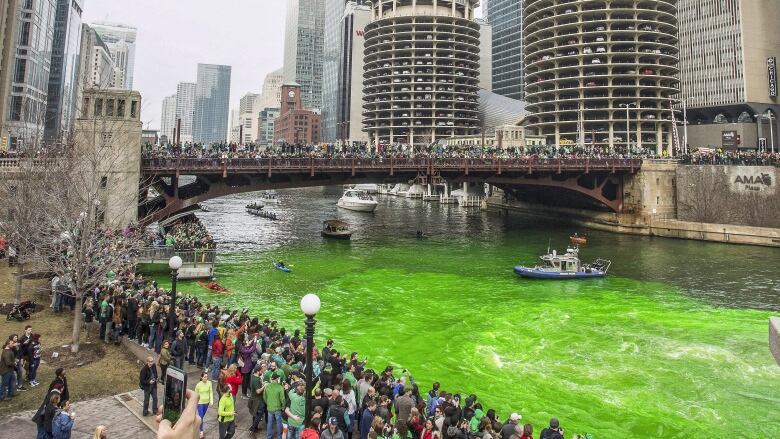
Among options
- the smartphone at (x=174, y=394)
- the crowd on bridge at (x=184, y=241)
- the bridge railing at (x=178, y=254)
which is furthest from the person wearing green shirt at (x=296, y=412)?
the bridge railing at (x=178, y=254)

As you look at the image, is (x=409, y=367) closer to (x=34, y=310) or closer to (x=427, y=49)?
(x=34, y=310)

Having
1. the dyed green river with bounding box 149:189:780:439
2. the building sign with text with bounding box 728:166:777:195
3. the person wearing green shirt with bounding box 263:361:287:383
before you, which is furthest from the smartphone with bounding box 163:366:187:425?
the building sign with text with bounding box 728:166:777:195

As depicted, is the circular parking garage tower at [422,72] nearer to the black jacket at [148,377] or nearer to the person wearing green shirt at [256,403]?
the black jacket at [148,377]

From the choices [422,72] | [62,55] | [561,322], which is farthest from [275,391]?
[62,55]

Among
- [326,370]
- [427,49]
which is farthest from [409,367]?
[427,49]

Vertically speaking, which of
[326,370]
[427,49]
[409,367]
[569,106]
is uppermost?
[427,49]

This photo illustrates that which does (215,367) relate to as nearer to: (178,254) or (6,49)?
(178,254)

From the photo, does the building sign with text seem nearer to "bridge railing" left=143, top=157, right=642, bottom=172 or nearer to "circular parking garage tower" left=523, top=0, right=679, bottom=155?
"bridge railing" left=143, top=157, right=642, bottom=172

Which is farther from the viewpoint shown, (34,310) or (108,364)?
(34,310)
